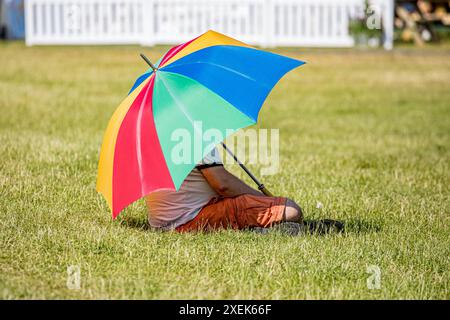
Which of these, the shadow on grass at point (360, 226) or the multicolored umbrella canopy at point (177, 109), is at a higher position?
the multicolored umbrella canopy at point (177, 109)

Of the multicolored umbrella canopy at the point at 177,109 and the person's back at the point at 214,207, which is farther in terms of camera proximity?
the person's back at the point at 214,207

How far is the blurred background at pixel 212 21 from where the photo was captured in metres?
16.3

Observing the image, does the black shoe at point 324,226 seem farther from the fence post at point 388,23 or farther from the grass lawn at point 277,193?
the fence post at point 388,23

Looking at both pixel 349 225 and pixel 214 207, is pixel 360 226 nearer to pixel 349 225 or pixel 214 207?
pixel 349 225

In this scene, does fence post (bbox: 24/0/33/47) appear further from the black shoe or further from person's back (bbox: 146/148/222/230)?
the black shoe

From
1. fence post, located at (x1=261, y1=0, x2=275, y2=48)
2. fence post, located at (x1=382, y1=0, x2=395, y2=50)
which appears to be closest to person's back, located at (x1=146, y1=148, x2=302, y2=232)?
fence post, located at (x1=261, y1=0, x2=275, y2=48)

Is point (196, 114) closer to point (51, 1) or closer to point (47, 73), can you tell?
point (47, 73)

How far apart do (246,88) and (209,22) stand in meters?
11.6

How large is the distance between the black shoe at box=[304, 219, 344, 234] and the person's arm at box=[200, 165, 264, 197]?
19.9 inches

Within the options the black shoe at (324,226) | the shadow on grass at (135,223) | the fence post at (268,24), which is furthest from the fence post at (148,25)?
the black shoe at (324,226)

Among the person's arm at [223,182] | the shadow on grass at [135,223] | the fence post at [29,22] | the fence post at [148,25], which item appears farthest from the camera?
the fence post at [29,22]

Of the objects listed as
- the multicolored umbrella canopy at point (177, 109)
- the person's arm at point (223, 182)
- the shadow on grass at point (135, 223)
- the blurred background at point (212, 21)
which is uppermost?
the blurred background at point (212, 21)

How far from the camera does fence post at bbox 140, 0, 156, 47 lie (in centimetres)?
1648

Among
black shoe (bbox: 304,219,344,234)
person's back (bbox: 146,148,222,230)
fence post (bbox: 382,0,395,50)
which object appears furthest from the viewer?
fence post (bbox: 382,0,395,50)
